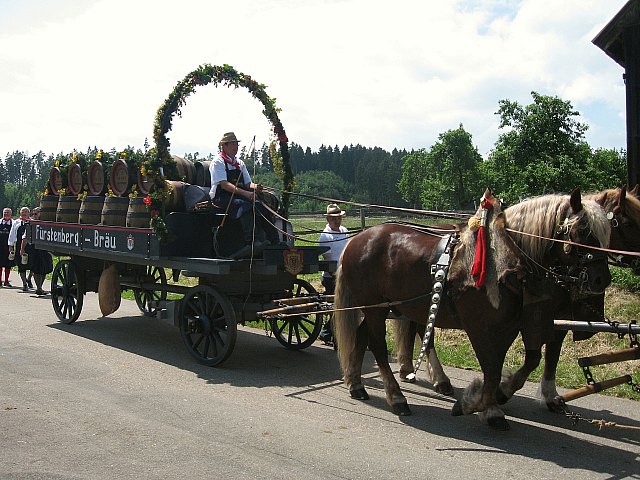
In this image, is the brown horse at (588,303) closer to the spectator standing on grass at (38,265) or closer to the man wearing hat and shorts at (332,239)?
the man wearing hat and shorts at (332,239)

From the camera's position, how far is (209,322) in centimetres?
726

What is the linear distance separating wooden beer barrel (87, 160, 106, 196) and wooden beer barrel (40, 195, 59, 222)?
105cm

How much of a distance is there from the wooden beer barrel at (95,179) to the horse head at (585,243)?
6467 millimetres

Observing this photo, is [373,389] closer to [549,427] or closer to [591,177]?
[549,427]

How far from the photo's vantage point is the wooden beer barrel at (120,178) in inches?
334

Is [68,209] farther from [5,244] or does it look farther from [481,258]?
[481,258]

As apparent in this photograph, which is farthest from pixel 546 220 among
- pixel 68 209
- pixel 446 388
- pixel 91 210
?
pixel 68 209

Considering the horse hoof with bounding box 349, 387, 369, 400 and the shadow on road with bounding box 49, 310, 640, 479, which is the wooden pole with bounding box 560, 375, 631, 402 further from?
the horse hoof with bounding box 349, 387, 369, 400

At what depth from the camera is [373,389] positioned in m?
6.64

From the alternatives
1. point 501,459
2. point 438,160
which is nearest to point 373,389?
point 501,459

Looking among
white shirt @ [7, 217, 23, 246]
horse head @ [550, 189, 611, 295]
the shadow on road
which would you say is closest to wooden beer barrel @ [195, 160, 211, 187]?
the shadow on road

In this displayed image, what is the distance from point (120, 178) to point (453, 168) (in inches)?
2192

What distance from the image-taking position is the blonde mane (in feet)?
15.7

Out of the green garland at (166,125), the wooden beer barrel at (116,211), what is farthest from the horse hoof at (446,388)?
the wooden beer barrel at (116,211)
